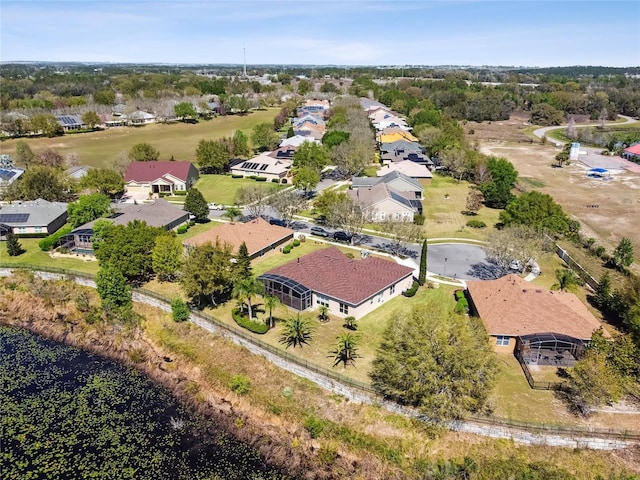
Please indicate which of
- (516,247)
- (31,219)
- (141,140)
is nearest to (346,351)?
(516,247)

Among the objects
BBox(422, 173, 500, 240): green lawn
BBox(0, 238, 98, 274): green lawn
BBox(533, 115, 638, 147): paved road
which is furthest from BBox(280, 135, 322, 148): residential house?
BBox(533, 115, 638, 147): paved road

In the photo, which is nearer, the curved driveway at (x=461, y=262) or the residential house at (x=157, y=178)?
the curved driveway at (x=461, y=262)

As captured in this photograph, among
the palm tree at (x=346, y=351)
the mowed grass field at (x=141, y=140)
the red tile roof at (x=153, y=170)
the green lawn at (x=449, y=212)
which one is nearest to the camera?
the palm tree at (x=346, y=351)

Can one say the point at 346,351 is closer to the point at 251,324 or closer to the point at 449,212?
the point at 251,324

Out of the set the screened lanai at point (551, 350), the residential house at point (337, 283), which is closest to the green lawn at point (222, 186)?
the residential house at point (337, 283)

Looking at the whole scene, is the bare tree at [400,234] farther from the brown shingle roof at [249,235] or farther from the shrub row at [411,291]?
the brown shingle roof at [249,235]

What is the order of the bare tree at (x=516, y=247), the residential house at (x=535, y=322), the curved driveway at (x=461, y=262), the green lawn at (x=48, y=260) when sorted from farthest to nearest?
the green lawn at (x=48, y=260), the curved driveway at (x=461, y=262), the bare tree at (x=516, y=247), the residential house at (x=535, y=322)

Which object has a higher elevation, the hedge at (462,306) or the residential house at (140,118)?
the residential house at (140,118)

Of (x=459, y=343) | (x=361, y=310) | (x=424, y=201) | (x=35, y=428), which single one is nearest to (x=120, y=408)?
(x=35, y=428)
